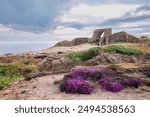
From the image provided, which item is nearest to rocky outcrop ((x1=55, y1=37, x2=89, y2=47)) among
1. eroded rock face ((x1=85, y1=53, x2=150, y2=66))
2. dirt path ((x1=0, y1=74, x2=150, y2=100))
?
eroded rock face ((x1=85, y1=53, x2=150, y2=66))

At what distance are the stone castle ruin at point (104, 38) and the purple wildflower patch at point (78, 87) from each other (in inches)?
1017

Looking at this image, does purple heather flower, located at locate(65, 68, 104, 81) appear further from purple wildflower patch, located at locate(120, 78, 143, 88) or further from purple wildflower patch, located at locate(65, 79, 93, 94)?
purple wildflower patch, located at locate(120, 78, 143, 88)

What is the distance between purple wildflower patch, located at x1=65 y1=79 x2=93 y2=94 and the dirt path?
0.25m

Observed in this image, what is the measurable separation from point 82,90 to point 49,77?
10.2 ft

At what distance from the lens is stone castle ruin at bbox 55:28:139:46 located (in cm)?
4244

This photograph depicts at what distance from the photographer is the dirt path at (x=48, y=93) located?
15.9 meters

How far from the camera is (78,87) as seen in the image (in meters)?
16.3

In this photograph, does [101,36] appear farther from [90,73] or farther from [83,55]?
[90,73]

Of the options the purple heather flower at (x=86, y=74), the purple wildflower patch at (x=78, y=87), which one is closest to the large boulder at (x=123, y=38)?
the purple heather flower at (x=86, y=74)

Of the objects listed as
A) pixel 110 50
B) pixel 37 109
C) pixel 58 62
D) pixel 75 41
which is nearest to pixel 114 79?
pixel 37 109

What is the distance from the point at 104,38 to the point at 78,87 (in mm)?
28856

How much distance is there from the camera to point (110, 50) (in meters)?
26.2

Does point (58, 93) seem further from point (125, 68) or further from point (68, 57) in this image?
point (68, 57)

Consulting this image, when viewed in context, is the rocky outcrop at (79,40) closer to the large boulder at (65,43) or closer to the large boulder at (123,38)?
the large boulder at (65,43)
